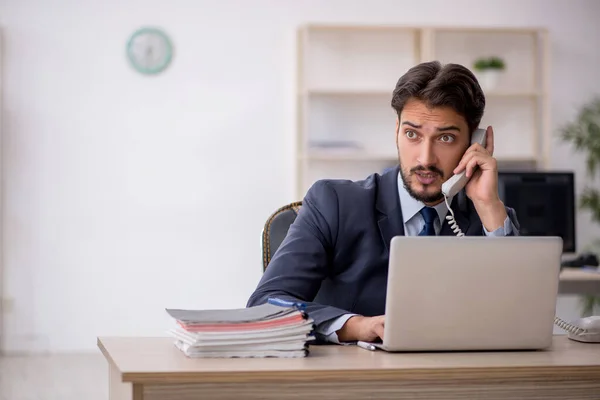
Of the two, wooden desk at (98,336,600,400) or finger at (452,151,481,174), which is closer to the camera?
wooden desk at (98,336,600,400)

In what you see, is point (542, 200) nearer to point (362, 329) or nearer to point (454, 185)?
point (454, 185)

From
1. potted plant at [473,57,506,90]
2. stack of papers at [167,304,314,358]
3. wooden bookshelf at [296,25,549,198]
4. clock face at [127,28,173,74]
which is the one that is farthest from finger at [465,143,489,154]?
clock face at [127,28,173,74]

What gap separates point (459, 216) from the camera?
7.55 feet

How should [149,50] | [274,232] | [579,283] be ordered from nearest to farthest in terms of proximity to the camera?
[274,232] → [579,283] → [149,50]

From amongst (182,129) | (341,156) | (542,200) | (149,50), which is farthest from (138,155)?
(542,200)

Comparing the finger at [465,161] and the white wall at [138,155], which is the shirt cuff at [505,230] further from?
the white wall at [138,155]

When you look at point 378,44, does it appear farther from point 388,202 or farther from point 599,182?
point 388,202

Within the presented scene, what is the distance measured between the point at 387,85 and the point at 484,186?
3.89 metres

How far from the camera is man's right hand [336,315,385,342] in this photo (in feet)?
5.75

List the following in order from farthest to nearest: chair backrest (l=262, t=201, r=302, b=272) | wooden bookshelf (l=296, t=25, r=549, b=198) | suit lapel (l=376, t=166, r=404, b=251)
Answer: wooden bookshelf (l=296, t=25, r=549, b=198) → chair backrest (l=262, t=201, r=302, b=272) → suit lapel (l=376, t=166, r=404, b=251)

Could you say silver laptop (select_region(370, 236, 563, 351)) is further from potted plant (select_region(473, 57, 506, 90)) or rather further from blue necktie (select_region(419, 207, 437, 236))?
potted plant (select_region(473, 57, 506, 90))

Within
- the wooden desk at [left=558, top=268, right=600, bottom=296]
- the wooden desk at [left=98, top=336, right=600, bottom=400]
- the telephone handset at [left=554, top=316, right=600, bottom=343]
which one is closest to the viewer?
the wooden desk at [left=98, top=336, right=600, bottom=400]

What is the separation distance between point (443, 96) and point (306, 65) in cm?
362

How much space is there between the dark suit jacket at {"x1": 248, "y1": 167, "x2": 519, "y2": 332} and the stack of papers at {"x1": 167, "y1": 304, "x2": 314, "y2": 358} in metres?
0.54
